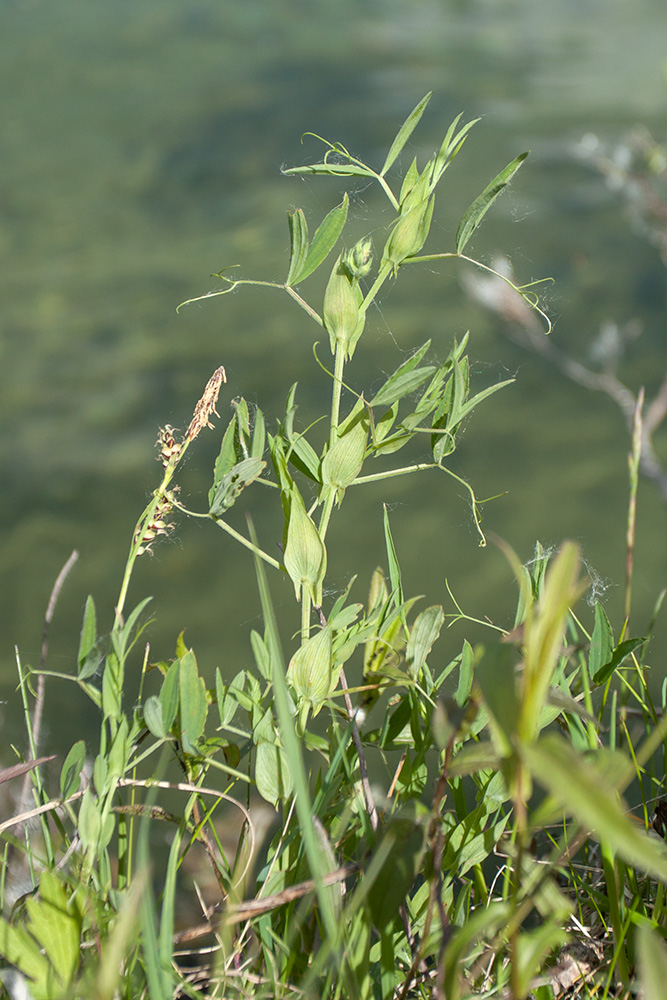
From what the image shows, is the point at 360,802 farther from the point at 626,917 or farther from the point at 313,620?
the point at 313,620

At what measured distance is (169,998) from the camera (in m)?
0.27

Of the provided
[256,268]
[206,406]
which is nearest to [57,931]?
[206,406]

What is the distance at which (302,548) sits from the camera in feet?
1.09

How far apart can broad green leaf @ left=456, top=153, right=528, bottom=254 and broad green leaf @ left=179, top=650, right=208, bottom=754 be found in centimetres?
19

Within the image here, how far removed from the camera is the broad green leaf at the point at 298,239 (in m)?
0.33

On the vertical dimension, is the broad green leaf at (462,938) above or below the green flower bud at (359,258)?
below

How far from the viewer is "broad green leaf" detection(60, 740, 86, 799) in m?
0.35

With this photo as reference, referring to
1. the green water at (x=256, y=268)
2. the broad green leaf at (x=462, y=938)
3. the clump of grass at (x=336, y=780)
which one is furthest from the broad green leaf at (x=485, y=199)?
the green water at (x=256, y=268)

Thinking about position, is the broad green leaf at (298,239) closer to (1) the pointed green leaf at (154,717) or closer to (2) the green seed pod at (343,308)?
(2) the green seed pod at (343,308)

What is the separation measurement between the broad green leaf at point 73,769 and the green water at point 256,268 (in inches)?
21.4

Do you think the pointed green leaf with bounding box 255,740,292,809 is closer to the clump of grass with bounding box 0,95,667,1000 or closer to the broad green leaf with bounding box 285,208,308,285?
the clump of grass with bounding box 0,95,667,1000

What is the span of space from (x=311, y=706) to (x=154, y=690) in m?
0.59

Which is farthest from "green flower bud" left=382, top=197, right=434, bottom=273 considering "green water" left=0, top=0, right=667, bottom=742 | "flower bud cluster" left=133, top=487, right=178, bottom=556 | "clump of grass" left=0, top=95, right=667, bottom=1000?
"green water" left=0, top=0, right=667, bottom=742

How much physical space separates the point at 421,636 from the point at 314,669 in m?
0.05
